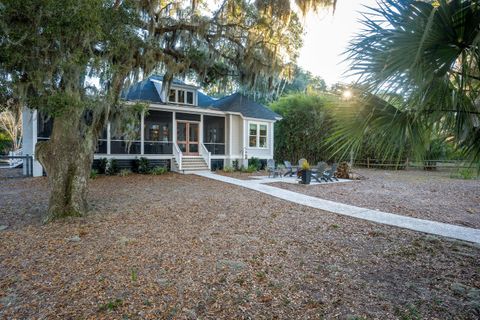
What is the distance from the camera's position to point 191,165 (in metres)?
→ 15.6

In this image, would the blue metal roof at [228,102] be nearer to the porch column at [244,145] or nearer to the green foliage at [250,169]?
the porch column at [244,145]

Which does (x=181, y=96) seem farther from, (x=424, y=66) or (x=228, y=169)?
(x=424, y=66)

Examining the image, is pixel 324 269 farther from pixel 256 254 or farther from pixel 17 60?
pixel 17 60

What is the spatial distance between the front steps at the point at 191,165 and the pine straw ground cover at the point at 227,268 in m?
8.69

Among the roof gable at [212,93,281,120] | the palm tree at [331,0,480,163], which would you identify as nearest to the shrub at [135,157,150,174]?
the roof gable at [212,93,281,120]

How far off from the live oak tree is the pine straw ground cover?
5.45 ft

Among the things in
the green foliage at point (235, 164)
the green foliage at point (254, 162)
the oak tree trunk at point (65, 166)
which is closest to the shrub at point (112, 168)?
the green foliage at point (235, 164)

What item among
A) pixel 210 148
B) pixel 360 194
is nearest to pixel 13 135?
pixel 210 148

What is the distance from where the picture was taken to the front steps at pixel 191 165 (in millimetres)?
15127

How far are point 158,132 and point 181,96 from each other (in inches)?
107

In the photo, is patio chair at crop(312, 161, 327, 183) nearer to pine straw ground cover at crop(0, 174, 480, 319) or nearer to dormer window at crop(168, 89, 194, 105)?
pine straw ground cover at crop(0, 174, 480, 319)

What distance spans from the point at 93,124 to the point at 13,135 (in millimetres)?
28680

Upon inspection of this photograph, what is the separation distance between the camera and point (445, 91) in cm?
327

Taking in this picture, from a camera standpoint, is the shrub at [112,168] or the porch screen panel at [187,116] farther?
the porch screen panel at [187,116]
